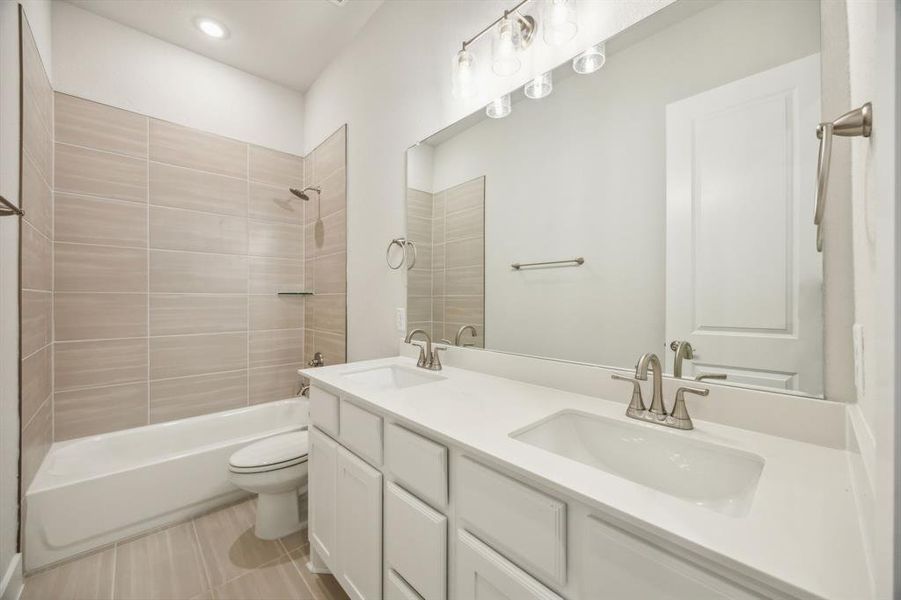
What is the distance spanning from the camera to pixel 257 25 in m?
2.14

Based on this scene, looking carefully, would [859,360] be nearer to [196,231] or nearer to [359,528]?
[359,528]

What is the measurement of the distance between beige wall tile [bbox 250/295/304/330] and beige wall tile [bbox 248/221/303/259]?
0.34m

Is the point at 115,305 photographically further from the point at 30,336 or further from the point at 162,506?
the point at 162,506

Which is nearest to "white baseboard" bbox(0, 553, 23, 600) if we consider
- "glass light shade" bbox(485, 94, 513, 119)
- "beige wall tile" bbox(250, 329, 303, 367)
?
"beige wall tile" bbox(250, 329, 303, 367)

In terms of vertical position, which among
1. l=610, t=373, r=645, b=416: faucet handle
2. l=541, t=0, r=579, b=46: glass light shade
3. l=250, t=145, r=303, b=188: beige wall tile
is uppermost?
l=250, t=145, r=303, b=188: beige wall tile

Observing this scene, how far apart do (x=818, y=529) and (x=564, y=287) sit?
2.74 ft

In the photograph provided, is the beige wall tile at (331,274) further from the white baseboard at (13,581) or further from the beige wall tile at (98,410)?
the white baseboard at (13,581)

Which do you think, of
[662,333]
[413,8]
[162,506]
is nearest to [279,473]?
[162,506]

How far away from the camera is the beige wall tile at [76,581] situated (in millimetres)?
1438

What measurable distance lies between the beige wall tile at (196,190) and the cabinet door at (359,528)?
2.08 m

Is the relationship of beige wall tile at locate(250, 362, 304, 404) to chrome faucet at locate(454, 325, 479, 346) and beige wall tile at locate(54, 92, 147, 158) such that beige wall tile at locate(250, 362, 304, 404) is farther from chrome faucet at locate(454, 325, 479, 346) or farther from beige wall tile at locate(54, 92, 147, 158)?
chrome faucet at locate(454, 325, 479, 346)

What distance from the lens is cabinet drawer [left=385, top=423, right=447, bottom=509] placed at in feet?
2.84

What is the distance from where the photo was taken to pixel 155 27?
2.16 m

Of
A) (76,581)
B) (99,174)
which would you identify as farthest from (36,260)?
(76,581)
